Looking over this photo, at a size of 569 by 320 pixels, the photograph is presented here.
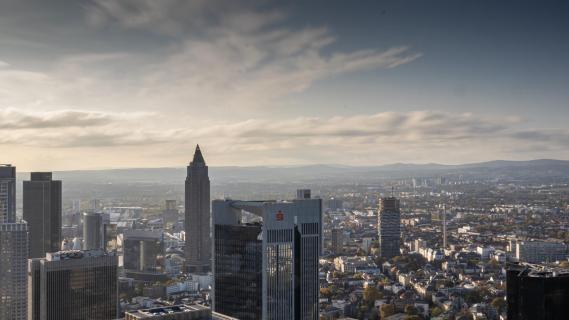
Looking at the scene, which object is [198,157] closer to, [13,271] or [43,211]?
[43,211]

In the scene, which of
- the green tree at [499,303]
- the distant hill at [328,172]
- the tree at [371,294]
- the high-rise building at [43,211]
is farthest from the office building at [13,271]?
the distant hill at [328,172]

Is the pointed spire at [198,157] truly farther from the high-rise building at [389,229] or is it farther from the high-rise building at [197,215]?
the high-rise building at [389,229]

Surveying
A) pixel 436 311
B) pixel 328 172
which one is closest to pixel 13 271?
A: pixel 436 311

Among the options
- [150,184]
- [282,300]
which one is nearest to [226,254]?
[282,300]

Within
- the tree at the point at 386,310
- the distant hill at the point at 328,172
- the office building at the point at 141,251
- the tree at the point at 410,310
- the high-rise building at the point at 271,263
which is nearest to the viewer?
the high-rise building at the point at 271,263

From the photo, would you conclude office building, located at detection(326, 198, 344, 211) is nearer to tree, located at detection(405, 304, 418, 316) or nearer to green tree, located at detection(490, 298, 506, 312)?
tree, located at detection(405, 304, 418, 316)
